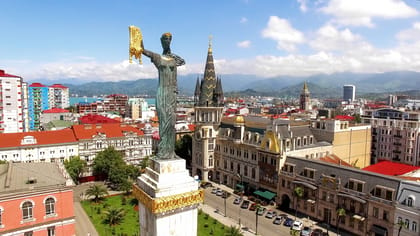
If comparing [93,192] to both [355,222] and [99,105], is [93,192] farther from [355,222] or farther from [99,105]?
[99,105]

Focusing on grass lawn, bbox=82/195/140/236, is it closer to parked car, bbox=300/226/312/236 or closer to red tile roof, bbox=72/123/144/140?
red tile roof, bbox=72/123/144/140

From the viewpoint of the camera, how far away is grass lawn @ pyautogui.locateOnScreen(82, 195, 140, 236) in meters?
35.2

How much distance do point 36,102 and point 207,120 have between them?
333 feet

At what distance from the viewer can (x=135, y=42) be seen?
11555 millimetres

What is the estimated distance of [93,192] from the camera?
44188 mm

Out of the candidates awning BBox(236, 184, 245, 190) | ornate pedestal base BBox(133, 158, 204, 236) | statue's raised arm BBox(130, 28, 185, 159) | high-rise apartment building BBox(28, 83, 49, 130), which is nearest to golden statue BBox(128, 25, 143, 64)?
statue's raised arm BBox(130, 28, 185, 159)

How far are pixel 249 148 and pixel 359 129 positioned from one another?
977 inches

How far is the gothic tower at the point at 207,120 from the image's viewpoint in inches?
2343

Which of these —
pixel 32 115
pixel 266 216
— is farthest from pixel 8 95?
pixel 266 216

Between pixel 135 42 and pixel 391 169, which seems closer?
pixel 135 42

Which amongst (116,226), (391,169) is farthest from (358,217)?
(116,226)

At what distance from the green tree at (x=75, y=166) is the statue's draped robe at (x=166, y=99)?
144 ft

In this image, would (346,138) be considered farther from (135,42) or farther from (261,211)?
(135,42)

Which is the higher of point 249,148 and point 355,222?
point 249,148
